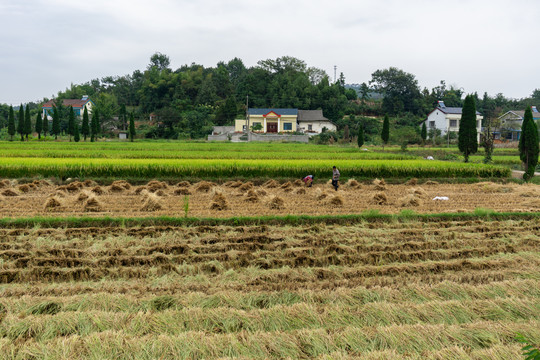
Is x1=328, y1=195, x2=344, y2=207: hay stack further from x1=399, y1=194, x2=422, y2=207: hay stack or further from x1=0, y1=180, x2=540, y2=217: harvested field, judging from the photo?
x1=399, y1=194, x2=422, y2=207: hay stack

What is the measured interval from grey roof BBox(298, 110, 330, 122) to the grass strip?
45.2 m

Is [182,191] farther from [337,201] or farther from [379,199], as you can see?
[379,199]

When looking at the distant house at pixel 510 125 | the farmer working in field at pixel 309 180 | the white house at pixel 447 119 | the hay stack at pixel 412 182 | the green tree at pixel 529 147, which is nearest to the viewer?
the farmer working in field at pixel 309 180

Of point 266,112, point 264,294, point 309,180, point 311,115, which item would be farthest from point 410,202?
point 311,115

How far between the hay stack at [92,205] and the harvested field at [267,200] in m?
0.07

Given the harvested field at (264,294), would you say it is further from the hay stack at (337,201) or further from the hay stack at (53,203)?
the hay stack at (337,201)

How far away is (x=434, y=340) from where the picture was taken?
11.7 ft

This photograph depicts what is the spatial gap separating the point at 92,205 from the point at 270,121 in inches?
1701

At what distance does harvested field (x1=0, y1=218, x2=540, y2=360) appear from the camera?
3484mm

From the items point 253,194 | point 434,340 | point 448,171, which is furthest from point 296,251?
point 448,171

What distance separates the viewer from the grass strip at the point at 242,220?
25.2ft

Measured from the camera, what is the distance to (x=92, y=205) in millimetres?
9406

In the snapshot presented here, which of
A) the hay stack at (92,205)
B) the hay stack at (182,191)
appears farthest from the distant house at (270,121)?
the hay stack at (92,205)

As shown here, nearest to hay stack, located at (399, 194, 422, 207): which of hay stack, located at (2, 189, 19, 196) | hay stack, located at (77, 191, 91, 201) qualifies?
hay stack, located at (77, 191, 91, 201)
